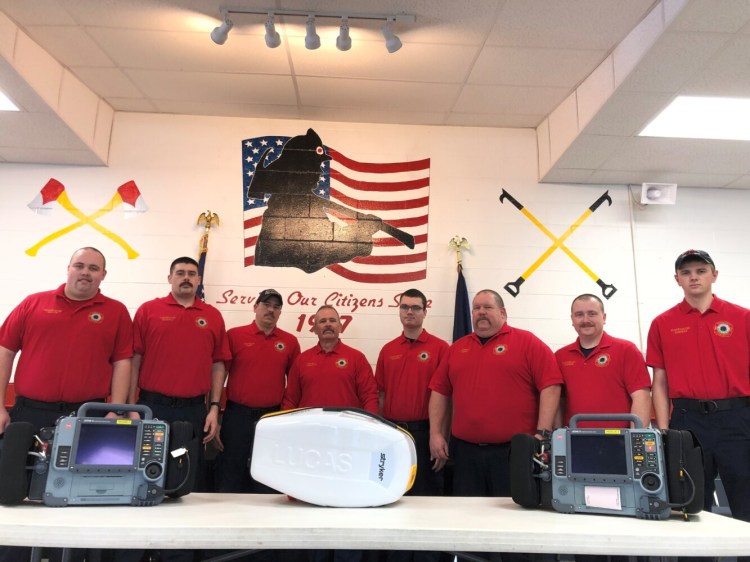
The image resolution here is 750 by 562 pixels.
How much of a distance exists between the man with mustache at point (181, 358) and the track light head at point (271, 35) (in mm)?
1443

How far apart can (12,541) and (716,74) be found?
399 centimetres

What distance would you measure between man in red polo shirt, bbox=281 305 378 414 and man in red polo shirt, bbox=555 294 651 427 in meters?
1.24

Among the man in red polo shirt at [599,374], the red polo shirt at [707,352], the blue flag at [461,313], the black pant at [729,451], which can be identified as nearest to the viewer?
the black pant at [729,451]

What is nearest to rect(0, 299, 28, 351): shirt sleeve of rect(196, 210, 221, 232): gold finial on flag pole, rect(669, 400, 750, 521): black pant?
rect(196, 210, 221, 232): gold finial on flag pole

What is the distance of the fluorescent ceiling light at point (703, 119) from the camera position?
3658 millimetres

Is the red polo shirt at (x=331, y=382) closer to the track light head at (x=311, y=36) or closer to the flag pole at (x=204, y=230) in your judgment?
the flag pole at (x=204, y=230)

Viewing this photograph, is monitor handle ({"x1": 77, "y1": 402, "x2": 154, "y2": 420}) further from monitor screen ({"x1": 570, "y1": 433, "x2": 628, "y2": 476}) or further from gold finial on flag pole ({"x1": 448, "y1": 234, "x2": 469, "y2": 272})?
gold finial on flag pole ({"x1": 448, "y1": 234, "x2": 469, "y2": 272})

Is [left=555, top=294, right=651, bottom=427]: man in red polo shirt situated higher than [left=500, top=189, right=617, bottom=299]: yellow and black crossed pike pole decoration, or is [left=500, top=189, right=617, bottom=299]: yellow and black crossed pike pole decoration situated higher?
[left=500, top=189, right=617, bottom=299]: yellow and black crossed pike pole decoration

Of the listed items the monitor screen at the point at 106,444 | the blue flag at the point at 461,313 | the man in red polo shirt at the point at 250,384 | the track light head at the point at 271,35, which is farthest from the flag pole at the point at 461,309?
the monitor screen at the point at 106,444

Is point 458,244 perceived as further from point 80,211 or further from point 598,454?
point 80,211

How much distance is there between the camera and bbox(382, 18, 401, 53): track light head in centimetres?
323

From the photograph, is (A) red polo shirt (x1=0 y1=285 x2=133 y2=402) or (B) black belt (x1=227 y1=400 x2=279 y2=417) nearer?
(A) red polo shirt (x1=0 y1=285 x2=133 y2=402)

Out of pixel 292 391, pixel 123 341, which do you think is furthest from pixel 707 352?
pixel 123 341

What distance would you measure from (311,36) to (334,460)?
2.64m
